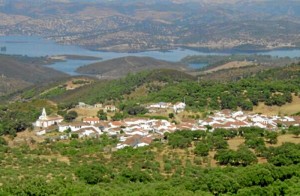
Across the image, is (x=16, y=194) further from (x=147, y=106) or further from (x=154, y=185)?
(x=147, y=106)

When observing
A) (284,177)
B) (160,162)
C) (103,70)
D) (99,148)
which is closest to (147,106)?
(99,148)

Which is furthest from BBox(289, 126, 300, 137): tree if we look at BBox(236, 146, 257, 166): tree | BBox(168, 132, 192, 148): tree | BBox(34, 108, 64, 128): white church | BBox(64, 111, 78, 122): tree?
BBox(34, 108, 64, 128): white church

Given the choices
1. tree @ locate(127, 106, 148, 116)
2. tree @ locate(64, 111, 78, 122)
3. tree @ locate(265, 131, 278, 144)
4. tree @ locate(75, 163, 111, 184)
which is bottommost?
tree @ locate(127, 106, 148, 116)

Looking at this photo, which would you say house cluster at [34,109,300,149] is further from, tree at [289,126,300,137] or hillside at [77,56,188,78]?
hillside at [77,56,188,78]

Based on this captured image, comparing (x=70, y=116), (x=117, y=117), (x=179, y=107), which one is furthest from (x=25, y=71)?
(x=117, y=117)

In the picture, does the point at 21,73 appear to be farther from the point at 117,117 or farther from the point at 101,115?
the point at 117,117

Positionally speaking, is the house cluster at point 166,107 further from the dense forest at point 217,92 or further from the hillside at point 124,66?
the hillside at point 124,66

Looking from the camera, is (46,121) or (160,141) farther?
(46,121)

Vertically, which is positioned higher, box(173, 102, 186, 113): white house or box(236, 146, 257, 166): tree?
box(236, 146, 257, 166): tree
